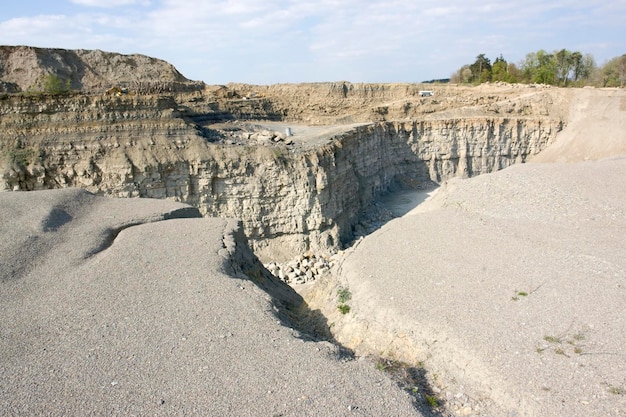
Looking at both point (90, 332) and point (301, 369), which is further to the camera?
point (90, 332)

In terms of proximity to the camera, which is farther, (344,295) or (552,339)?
(344,295)

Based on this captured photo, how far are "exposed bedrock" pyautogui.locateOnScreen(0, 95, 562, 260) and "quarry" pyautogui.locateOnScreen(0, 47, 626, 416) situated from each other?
0.08m

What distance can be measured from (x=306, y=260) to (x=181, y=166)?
6.84m

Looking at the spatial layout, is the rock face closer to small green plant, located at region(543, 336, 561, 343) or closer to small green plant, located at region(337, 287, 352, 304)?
small green plant, located at region(337, 287, 352, 304)

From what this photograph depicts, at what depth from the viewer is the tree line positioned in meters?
51.2

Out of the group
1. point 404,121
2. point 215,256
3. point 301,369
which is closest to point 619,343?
point 301,369

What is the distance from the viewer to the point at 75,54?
3478 centimetres

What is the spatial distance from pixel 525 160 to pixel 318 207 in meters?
21.7

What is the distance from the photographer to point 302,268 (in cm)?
1939

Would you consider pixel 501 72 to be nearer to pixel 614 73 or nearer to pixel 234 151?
pixel 614 73

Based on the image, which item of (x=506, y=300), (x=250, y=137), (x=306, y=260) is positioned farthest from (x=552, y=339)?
(x=250, y=137)

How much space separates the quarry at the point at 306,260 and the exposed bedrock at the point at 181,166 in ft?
0.25

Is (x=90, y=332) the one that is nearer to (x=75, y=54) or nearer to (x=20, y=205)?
(x=20, y=205)

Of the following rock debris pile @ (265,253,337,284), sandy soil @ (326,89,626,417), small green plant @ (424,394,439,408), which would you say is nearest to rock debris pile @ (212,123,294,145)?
rock debris pile @ (265,253,337,284)
